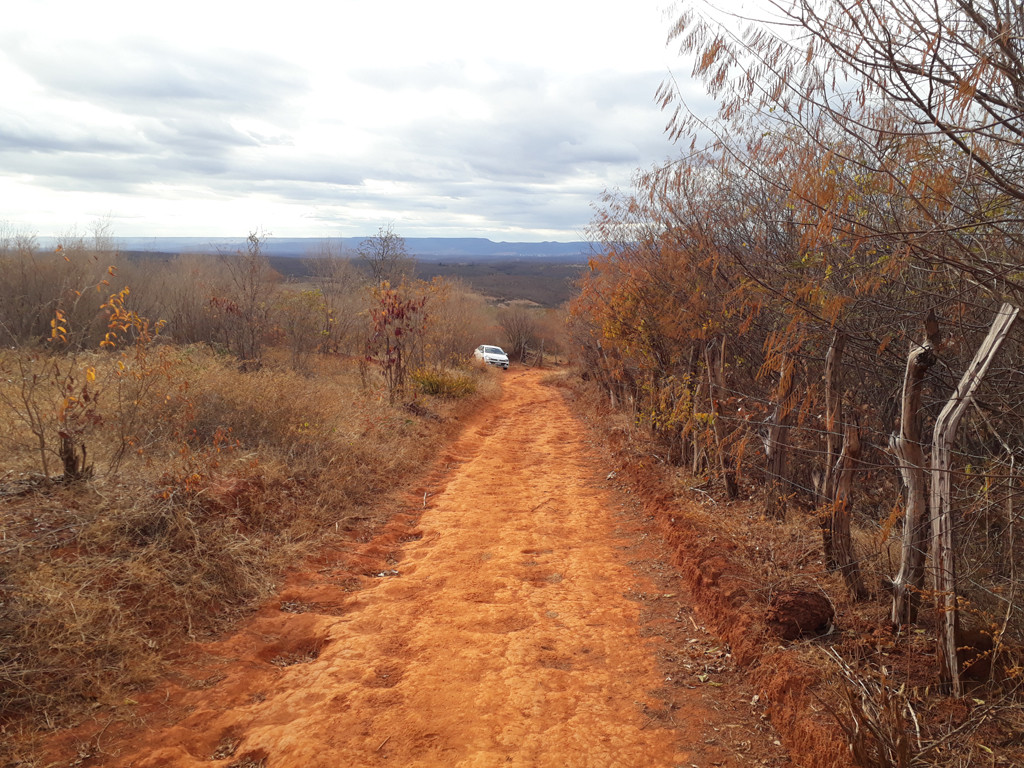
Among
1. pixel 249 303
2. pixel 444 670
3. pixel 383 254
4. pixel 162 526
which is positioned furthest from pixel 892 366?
pixel 383 254

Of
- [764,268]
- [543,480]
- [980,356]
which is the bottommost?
[543,480]

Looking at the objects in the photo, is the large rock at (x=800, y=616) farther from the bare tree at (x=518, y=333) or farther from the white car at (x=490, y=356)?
the bare tree at (x=518, y=333)

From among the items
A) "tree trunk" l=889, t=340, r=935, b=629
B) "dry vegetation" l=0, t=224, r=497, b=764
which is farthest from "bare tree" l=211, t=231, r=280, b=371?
"tree trunk" l=889, t=340, r=935, b=629

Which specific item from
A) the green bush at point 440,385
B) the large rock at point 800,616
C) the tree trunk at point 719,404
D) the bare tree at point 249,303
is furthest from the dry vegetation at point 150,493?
the tree trunk at point 719,404

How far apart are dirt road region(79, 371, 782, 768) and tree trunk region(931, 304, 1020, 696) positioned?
1.39m

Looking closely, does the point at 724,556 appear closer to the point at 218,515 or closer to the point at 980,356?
the point at 980,356

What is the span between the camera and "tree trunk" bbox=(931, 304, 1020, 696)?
3.38 meters

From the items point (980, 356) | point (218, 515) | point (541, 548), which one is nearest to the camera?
point (980, 356)

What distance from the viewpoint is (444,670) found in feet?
14.6

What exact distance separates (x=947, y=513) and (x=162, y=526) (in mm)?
5824

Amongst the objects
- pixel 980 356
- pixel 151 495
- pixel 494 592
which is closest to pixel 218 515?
pixel 151 495

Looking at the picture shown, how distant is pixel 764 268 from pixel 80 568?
6425 millimetres

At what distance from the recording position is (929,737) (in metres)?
3.14

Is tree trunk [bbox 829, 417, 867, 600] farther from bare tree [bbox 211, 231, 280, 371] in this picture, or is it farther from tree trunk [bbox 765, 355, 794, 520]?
bare tree [bbox 211, 231, 280, 371]
